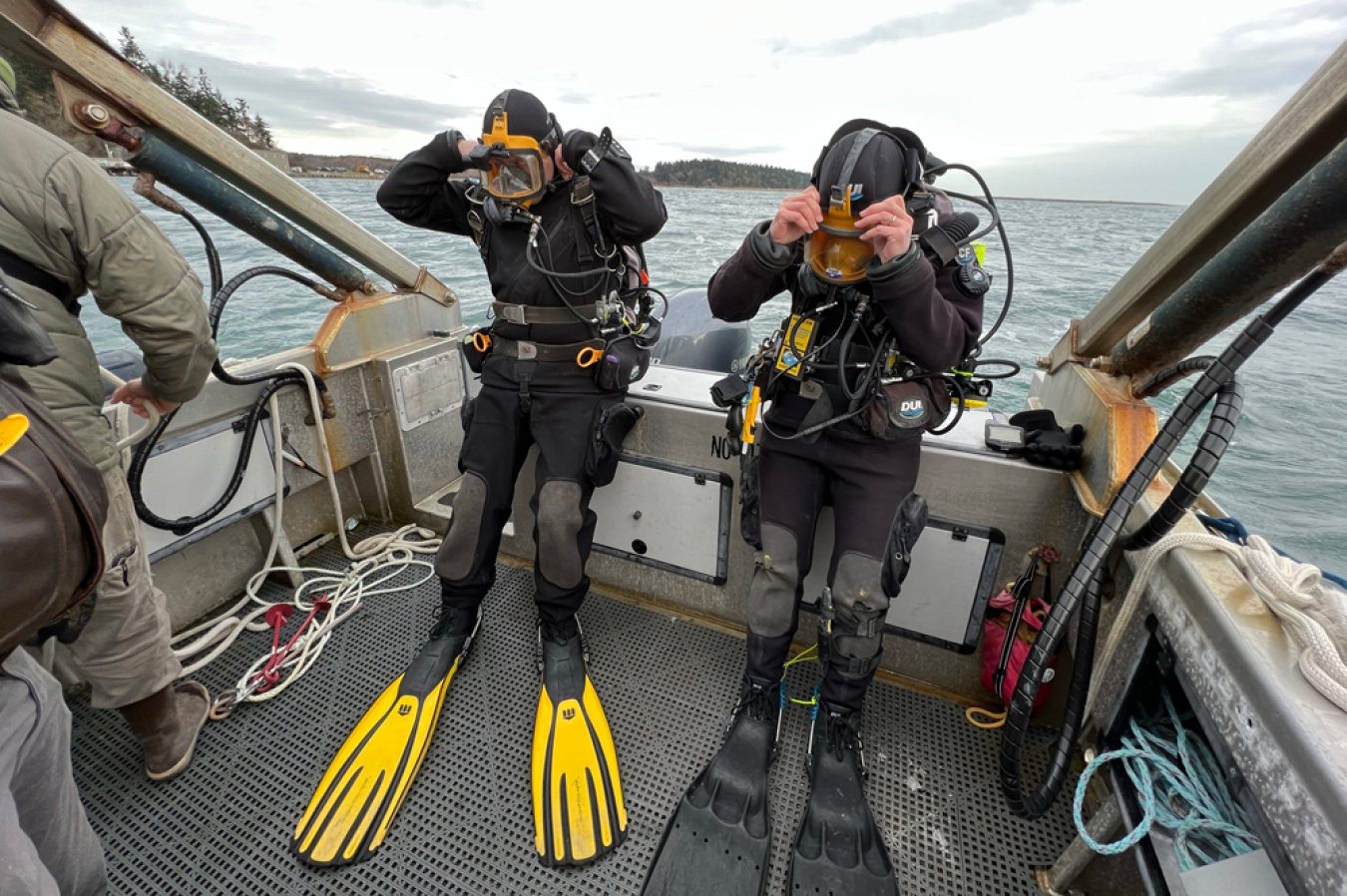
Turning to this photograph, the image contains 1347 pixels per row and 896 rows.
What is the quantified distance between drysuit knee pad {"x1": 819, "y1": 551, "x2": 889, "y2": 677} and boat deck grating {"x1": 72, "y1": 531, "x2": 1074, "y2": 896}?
0.39m

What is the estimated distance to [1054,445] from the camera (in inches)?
73.7

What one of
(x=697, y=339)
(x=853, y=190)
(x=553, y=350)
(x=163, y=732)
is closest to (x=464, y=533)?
(x=553, y=350)

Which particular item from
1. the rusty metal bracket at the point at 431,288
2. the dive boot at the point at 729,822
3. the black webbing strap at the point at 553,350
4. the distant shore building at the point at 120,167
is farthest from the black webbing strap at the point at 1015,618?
the distant shore building at the point at 120,167

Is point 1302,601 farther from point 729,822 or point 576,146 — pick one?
point 576,146

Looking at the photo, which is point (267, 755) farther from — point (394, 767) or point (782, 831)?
point (782, 831)

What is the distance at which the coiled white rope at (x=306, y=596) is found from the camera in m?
2.18

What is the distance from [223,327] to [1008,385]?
1049 cm

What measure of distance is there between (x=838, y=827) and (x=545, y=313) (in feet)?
5.81

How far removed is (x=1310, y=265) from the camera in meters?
1.21

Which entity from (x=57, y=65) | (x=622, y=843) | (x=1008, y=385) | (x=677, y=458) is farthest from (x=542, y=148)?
(x=1008, y=385)

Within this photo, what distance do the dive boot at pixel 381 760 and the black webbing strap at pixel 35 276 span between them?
135cm

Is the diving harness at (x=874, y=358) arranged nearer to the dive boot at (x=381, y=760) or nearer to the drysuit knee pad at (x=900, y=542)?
the drysuit knee pad at (x=900, y=542)

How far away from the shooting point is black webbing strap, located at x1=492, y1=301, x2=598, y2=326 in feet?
6.88

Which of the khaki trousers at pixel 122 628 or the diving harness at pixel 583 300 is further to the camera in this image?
the diving harness at pixel 583 300
